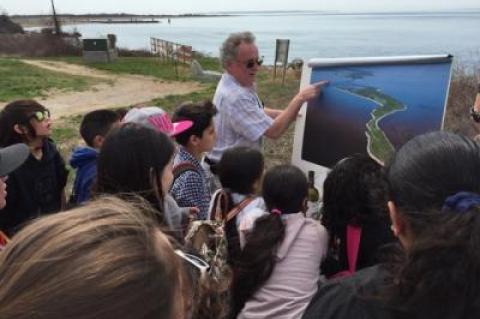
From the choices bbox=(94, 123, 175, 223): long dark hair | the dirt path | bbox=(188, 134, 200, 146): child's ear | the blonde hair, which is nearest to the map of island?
bbox=(188, 134, 200, 146): child's ear

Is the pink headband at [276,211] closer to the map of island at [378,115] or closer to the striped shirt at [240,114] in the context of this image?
the map of island at [378,115]

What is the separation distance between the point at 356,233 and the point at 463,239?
4.02 feet

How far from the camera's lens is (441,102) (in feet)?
8.94

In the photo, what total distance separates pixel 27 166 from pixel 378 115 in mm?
2105

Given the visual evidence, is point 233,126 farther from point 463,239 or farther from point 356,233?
point 463,239

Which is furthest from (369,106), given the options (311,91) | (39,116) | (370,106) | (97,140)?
(39,116)

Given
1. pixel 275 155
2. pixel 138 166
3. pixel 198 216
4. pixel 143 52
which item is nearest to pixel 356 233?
pixel 198 216

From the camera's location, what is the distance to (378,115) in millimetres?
2994

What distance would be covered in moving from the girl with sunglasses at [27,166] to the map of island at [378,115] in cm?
188

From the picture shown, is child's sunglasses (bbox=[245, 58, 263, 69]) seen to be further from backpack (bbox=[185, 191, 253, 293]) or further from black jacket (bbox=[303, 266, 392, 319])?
black jacket (bbox=[303, 266, 392, 319])

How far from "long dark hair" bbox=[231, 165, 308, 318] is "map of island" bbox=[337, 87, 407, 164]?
2.07 feet

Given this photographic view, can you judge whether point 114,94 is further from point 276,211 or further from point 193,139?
point 276,211

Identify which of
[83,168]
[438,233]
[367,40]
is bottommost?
[367,40]

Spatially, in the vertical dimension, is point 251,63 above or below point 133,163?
above
